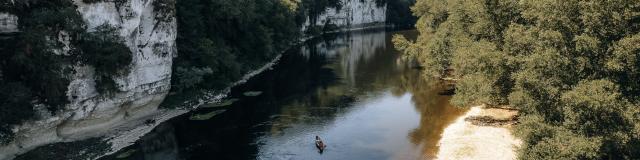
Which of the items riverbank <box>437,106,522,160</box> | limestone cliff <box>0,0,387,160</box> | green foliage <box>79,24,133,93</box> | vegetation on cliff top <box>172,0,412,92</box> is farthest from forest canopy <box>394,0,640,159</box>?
vegetation on cliff top <box>172,0,412,92</box>

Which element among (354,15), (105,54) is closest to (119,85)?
(105,54)

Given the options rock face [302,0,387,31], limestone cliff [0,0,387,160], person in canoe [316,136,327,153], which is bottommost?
person in canoe [316,136,327,153]

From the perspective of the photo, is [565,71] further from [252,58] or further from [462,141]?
[252,58]

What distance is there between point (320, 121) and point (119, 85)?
1360 cm

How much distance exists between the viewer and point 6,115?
2816 cm

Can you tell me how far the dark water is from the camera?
33031 mm

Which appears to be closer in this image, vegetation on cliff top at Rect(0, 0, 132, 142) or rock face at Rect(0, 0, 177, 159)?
vegetation on cliff top at Rect(0, 0, 132, 142)

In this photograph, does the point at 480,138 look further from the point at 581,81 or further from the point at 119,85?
the point at 119,85

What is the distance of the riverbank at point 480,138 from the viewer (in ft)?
102

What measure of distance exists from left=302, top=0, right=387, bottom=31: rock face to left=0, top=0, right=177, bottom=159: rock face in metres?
63.3

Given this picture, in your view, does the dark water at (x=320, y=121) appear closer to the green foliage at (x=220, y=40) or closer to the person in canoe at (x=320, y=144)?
the person in canoe at (x=320, y=144)

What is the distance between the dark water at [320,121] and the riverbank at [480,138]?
2.96ft

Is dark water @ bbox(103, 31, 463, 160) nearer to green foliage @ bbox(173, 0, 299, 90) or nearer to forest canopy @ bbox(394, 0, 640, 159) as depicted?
green foliage @ bbox(173, 0, 299, 90)

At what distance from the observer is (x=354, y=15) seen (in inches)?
4860
